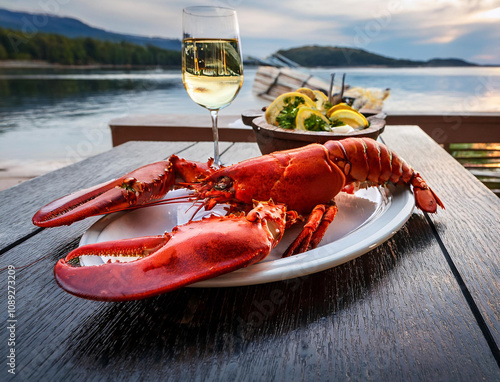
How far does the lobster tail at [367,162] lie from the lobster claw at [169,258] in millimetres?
489

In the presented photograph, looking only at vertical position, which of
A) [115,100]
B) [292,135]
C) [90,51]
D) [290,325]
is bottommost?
[115,100]

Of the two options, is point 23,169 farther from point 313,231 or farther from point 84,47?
point 313,231

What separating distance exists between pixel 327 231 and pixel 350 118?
571 millimetres

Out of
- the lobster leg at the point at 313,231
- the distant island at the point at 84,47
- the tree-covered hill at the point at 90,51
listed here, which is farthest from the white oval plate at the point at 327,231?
the tree-covered hill at the point at 90,51

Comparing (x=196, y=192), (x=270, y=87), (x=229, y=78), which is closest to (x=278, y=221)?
(x=196, y=192)

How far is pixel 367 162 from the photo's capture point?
3.51ft

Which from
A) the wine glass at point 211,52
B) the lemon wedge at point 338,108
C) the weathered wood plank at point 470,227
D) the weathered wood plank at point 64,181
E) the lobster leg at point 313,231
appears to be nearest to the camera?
the weathered wood plank at point 470,227

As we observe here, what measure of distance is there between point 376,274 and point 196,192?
0.53 m

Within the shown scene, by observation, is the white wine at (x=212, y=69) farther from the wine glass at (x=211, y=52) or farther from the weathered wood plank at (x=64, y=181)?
the weathered wood plank at (x=64, y=181)

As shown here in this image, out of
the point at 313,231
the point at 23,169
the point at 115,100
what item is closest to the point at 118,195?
the point at 313,231

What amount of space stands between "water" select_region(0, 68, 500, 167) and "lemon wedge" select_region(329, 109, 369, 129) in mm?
2488

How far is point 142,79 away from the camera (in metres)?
5.15

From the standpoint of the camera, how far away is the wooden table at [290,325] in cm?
41

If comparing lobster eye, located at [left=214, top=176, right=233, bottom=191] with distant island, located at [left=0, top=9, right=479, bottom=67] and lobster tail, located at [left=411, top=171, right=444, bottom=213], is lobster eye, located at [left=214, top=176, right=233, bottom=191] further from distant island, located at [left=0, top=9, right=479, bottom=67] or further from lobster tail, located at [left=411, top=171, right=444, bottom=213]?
distant island, located at [left=0, top=9, right=479, bottom=67]
